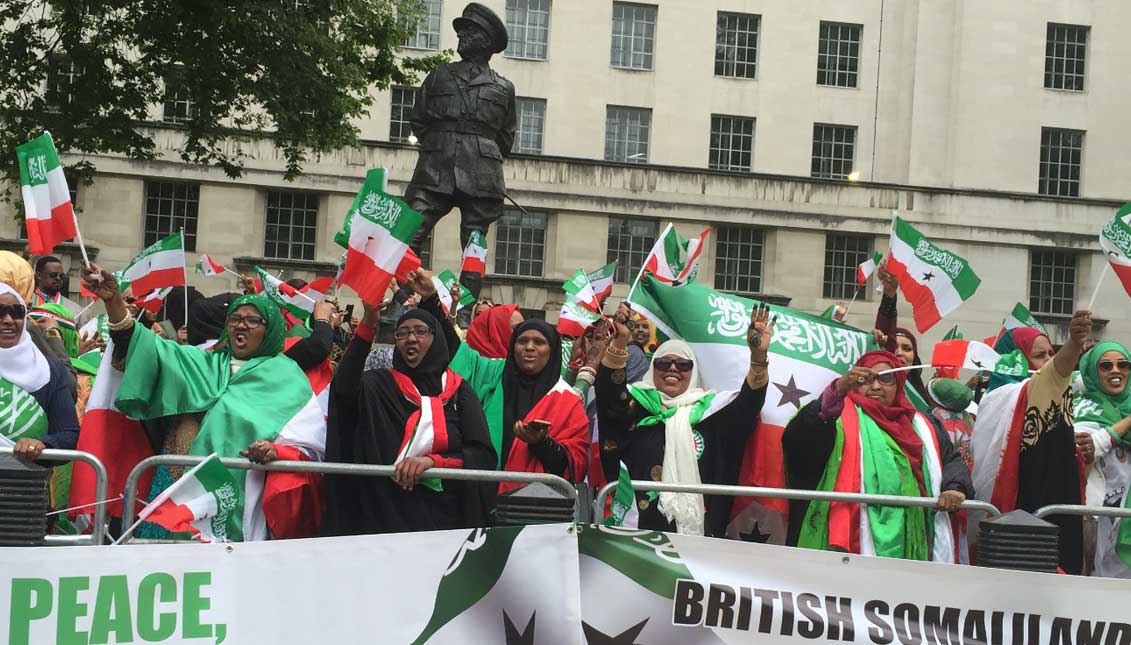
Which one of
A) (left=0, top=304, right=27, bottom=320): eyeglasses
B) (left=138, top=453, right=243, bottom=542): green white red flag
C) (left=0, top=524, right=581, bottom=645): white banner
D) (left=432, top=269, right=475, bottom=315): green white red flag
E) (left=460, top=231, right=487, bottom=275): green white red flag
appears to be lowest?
(left=0, top=524, right=581, bottom=645): white banner

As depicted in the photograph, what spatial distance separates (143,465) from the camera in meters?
5.91

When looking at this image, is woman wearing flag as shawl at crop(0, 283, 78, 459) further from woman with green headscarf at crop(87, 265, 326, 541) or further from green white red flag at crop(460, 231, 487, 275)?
green white red flag at crop(460, 231, 487, 275)

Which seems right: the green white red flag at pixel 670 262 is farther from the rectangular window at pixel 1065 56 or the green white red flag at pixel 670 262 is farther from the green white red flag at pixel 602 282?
the rectangular window at pixel 1065 56

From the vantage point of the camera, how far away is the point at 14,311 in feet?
22.4

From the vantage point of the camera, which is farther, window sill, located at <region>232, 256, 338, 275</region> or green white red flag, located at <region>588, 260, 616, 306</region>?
window sill, located at <region>232, 256, 338, 275</region>

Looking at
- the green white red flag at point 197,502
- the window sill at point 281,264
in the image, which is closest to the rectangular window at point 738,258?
the window sill at point 281,264

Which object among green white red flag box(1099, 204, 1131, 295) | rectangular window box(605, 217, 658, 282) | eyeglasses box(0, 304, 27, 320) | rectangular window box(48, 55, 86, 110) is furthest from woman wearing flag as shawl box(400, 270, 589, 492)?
rectangular window box(605, 217, 658, 282)

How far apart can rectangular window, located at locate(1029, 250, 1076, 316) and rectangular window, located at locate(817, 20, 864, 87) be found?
21.9ft

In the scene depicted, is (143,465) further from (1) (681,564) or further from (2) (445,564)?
(1) (681,564)

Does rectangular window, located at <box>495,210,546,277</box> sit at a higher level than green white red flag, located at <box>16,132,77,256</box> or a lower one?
higher

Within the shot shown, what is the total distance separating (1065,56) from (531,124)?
14.1 meters

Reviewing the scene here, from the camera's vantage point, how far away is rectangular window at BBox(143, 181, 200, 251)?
124ft

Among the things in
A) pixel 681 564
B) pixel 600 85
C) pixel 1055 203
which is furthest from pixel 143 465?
pixel 1055 203

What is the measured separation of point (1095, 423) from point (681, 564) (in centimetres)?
268
